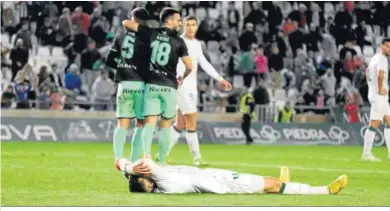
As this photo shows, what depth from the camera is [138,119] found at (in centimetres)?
1611

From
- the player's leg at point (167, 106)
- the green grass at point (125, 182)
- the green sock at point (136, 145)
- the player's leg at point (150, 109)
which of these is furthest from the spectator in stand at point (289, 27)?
the player's leg at point (150, 109)

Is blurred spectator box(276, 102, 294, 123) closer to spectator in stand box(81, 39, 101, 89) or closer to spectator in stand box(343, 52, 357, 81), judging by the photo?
spectator in stand box(343, 52, 357, 81)

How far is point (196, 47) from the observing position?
18766 mm

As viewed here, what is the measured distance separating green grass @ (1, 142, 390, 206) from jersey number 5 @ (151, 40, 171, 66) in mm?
1896

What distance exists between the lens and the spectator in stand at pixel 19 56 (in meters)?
30.8

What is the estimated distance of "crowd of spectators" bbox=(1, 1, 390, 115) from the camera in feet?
101

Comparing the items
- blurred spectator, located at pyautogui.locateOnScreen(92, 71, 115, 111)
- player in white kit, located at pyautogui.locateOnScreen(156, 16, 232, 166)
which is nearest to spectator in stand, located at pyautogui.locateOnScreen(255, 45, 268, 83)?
blurred spectator, located at pyautogui.locateOnScreen(92, 71, 115, 111)

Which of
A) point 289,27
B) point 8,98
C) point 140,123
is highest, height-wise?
point 289,27

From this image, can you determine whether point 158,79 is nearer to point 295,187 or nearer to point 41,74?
point 295,187

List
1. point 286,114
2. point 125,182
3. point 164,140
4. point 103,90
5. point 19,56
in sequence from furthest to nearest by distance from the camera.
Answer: point 286,114 < point 103,90 < point 19,56 < point 164,140 < point 125,182

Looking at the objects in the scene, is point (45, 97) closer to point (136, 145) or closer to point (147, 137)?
point (136, 145)

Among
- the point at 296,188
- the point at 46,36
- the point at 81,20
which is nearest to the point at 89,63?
the point at 46,36

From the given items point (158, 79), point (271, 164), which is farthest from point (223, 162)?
point (158, 79)

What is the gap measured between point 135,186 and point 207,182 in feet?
3.02
